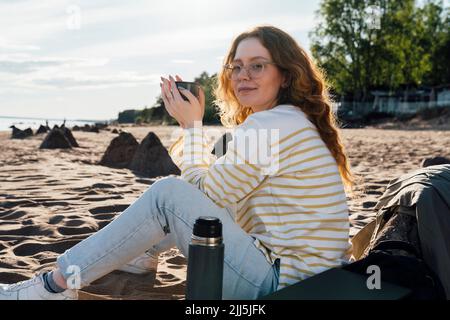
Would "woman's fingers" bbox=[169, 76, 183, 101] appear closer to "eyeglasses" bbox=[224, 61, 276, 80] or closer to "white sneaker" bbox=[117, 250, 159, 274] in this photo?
"eyeglasses" bbox=[224, 61, 276, 80]

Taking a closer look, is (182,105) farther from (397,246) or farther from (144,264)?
(397,246)

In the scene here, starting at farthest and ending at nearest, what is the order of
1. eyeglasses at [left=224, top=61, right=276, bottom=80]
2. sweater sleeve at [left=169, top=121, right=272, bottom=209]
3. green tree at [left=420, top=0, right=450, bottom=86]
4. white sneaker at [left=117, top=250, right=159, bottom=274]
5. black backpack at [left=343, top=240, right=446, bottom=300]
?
green tree at [left=420, top=0, right=450, bottom=86], white sneaker at [left=117, top=250, right=159, bottom=274], eyeglasses at [left=224, top=61, right=276, bottom=80], sweater sleeve at [left=169, top=121, right=272, bottom=209], black backpack at [left=343, top=240, right=446, bottom=300]

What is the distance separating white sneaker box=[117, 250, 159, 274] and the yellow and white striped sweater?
3.00 ft

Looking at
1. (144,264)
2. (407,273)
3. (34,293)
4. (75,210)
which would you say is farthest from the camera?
(75,210)

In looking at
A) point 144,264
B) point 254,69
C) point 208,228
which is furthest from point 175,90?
point 144,264

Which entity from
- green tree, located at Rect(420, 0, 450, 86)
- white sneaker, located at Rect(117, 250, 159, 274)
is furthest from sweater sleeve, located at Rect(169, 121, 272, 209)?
green tree, located at Rect(420, 0, 450, 86)

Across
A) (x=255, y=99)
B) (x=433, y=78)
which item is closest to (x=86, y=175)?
(x=255, y=99)

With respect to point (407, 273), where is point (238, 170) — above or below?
above

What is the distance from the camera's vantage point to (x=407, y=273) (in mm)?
Result: 2213

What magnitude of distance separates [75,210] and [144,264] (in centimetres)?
182

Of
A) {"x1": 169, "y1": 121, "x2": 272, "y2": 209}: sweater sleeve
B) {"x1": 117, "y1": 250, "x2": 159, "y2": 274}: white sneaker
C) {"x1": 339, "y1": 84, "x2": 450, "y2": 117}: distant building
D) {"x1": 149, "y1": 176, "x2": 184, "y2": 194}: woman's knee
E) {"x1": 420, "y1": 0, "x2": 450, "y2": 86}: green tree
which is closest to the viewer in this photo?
{"x1": 169, "y1": 121, "x2": 272, "y2": 209}: sweater sleeve

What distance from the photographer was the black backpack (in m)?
2.17

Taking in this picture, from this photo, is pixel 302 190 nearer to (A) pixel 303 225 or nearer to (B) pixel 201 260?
(A) pixel 303 225

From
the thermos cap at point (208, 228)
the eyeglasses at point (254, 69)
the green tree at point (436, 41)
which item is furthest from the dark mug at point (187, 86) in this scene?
the green tree at point (436, 41)
